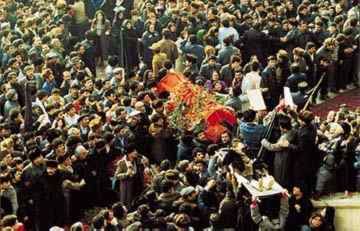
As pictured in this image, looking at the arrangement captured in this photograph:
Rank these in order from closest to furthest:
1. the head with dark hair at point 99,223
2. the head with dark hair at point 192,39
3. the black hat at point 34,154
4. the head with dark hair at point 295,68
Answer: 1. the head with dark hair at point 99,223
2. the black hat at point 34,154
3. the head with dark hair at point 295,68
4. the head with dark hair at point 192,39

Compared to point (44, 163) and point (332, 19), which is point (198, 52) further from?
point (44, 163)

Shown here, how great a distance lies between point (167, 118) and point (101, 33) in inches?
202

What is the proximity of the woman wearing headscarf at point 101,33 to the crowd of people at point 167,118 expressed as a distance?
3 cm

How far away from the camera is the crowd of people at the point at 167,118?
1157cm

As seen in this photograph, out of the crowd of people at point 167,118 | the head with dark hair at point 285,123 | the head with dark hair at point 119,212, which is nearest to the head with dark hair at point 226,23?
the crowd of people at point 167,118

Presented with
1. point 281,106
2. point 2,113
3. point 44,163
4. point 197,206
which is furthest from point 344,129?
point 2,113

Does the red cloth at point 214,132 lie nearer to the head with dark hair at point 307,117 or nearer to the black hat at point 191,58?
the head with dark hair at point 307,117

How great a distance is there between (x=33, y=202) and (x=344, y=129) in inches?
167

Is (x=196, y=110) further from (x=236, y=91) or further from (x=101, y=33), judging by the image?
(x=101, y=33)

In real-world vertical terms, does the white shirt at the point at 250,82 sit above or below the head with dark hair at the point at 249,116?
above

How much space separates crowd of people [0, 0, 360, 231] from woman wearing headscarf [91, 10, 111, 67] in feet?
0.09

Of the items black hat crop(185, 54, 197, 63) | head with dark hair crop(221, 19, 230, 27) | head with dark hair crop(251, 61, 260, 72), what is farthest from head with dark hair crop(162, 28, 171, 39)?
head with dark hair crop(251, 61, 260, 72)

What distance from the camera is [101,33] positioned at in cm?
1858

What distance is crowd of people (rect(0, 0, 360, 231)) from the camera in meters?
Answer: 11.6
